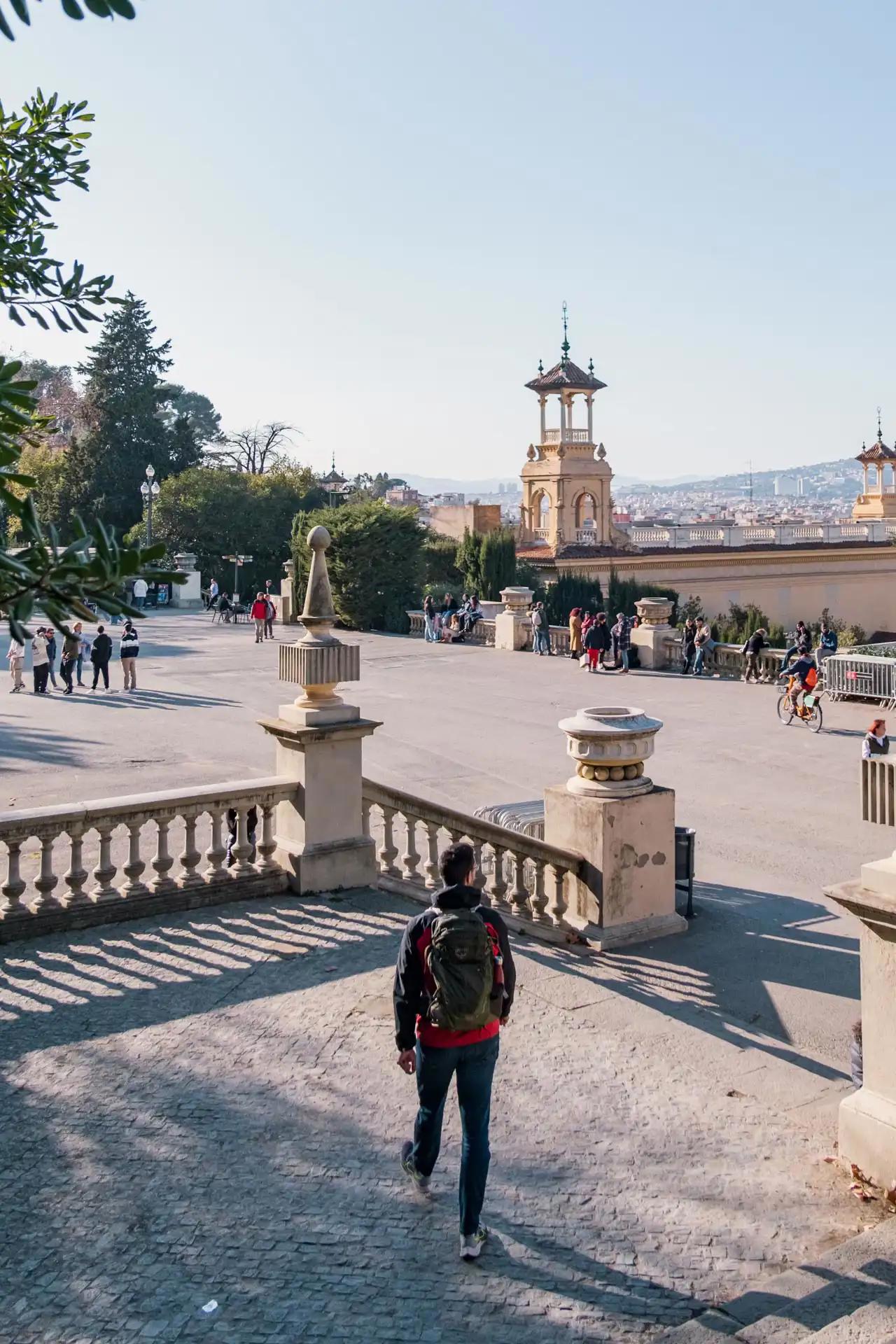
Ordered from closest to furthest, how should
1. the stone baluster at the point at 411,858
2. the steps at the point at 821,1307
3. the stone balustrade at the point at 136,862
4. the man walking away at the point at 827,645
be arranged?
1. the steps at the point at 821,1307
2. the stone balustrade at the point at 136,862
3. the stone baluster at the point at 411,858
4. the man walking away at the point at 827,645

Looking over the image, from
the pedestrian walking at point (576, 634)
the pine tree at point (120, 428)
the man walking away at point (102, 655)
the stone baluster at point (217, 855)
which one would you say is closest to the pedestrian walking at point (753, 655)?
the pedestrian walking at point (576, 634)

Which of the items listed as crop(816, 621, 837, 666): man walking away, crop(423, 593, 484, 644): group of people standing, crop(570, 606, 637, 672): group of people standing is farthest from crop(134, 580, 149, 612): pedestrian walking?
crop(816, 621, 837, 666): man walking away

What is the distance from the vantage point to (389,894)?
394 inches

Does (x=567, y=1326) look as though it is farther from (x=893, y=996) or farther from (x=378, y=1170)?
(x=893, y=996)

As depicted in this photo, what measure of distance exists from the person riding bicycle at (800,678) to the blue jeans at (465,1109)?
17072 millimetres

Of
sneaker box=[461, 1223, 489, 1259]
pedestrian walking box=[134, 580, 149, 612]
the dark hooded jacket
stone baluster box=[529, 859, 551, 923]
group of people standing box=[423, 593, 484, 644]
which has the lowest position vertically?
sneaker box=[461, 1223, 489, 1259]

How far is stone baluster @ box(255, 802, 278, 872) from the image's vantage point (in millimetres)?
9902

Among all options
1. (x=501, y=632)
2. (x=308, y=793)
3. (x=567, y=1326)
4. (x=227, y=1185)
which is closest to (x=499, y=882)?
(x=308, y=793)

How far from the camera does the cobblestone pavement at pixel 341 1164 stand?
4730 mm

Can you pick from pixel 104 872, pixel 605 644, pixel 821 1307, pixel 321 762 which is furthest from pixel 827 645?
pixel 821 1307

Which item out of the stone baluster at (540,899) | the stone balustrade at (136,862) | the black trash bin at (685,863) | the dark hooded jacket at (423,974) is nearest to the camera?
the dark hooded jacket at (423,974)

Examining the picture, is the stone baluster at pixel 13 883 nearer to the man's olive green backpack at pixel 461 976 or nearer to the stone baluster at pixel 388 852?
the stone baluster at pixel 388 852

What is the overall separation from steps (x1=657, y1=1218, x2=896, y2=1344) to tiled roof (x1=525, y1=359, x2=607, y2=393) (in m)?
61.5

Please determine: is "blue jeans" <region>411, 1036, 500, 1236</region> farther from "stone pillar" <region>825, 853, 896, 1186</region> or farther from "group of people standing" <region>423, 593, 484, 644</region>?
"group of people standing" <region>423, 593, 484, 644</region>
